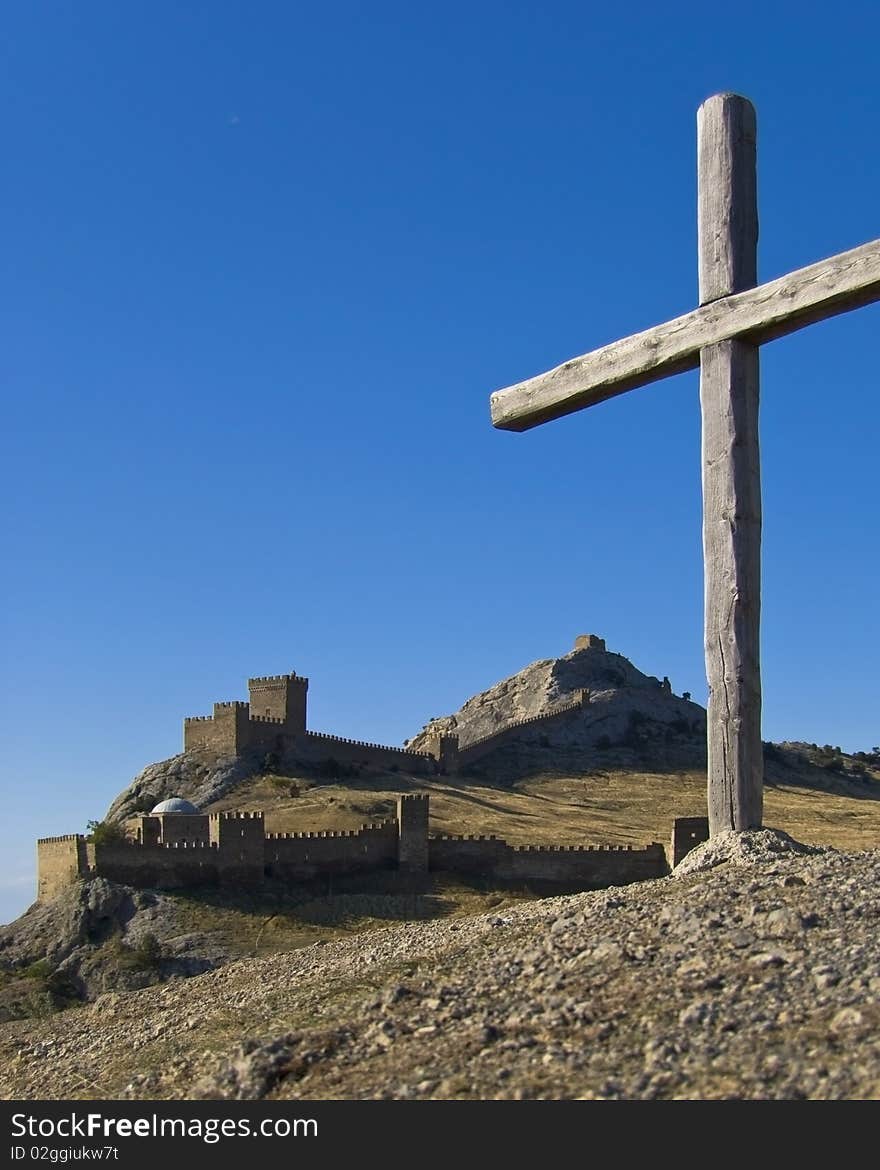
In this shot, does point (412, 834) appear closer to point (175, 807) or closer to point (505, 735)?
point (175, 807)

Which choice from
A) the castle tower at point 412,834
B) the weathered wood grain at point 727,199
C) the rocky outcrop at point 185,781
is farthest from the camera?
the rocky outcrop at point 185,781

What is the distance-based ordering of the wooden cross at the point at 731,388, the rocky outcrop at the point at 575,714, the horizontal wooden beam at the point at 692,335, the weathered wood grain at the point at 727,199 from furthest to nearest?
the rocky outcrop at the point at 575,714
the weathered wood grain at the point at 727,199
the wooden cross at the point at 731,388
the horizontal wooden beam at the point at 692,335

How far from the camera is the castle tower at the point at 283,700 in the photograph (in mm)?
65125

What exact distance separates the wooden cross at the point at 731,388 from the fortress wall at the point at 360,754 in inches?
2171

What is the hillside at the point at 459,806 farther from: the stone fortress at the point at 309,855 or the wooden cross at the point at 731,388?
the wooden cross at the point at 731,388

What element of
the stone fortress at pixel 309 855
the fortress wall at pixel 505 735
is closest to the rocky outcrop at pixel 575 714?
the fortress wall at pixel 505 735

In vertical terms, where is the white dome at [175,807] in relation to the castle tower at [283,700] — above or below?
below

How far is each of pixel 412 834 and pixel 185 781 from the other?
16.2 metres

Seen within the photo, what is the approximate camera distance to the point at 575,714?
79.2m

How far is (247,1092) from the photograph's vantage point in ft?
22.6
